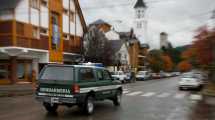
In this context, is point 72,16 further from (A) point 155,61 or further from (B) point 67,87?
(A) point 155,61

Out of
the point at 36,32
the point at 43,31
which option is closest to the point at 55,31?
the point at 43,31

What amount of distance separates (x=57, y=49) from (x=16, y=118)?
3282 cm

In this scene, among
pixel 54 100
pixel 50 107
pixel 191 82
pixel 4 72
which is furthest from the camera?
pixel 4 72

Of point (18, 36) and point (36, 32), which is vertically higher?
point (36, 32)

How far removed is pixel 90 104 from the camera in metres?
15.9

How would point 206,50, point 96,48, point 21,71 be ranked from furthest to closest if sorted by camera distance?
point 96,48 → point 21,71 → point 206,50

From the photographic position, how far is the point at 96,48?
5450cm

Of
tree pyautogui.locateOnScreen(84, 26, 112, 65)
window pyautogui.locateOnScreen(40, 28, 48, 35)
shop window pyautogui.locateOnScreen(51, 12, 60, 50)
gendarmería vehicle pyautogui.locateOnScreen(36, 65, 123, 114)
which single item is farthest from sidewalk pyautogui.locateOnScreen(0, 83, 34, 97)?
tree pyautogui.locateOnScreen(84, 26, 112, 65)

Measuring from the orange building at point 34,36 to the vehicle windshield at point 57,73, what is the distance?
23.2m

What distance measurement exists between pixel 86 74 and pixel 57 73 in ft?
4.00

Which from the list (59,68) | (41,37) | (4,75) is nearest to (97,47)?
(41,37)

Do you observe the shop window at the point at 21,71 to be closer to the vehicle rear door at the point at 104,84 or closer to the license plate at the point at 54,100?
the vehicle rear door at the point at 104,84

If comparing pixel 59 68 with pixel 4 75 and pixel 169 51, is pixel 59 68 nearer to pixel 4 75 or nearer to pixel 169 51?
pixel 4 75

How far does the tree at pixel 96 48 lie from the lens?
175 feet
